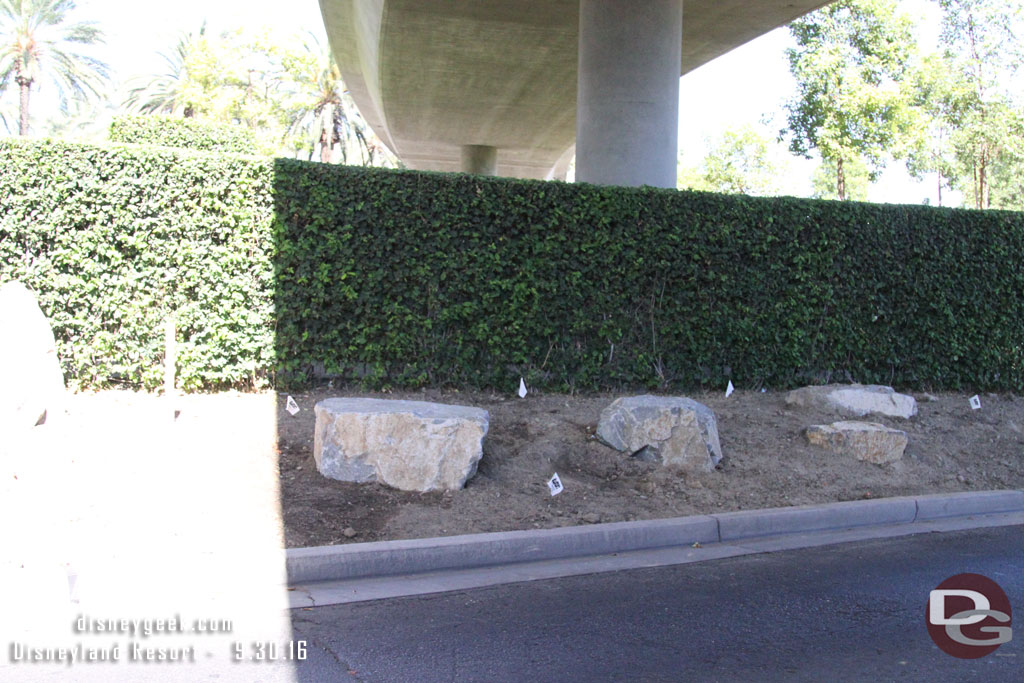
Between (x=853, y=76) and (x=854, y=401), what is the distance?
53.4 feet

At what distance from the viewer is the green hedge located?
8.99m

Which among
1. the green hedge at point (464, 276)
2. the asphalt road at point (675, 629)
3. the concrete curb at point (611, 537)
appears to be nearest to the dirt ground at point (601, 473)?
the concrete curb at point (611, 537)

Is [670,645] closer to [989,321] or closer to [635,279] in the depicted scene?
[635,279]

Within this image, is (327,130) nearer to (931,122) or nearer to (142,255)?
(931,122)

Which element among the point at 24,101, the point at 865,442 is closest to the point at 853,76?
the point at 865,442

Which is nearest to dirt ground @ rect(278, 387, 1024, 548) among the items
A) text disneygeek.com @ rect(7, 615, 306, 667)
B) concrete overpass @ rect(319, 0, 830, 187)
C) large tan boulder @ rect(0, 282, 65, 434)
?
text disneygeek.com @ rect(7, 615, 306, 667)

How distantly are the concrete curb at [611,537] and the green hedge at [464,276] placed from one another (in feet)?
10.8

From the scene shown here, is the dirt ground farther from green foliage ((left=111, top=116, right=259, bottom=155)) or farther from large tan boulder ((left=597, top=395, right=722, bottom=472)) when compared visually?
green foliage ((left=111, top=116, right=259, bottom=155))

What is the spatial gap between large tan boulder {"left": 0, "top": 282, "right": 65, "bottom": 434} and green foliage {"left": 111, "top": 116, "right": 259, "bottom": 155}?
14.0m

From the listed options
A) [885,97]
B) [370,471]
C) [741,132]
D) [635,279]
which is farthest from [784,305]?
[741,132]

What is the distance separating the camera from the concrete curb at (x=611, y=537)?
578 cm

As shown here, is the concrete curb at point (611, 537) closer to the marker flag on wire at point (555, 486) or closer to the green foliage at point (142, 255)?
the marker flag on wire at point (555, 486)

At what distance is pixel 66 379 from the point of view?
9.03 meters

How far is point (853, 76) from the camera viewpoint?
23.2 meters
